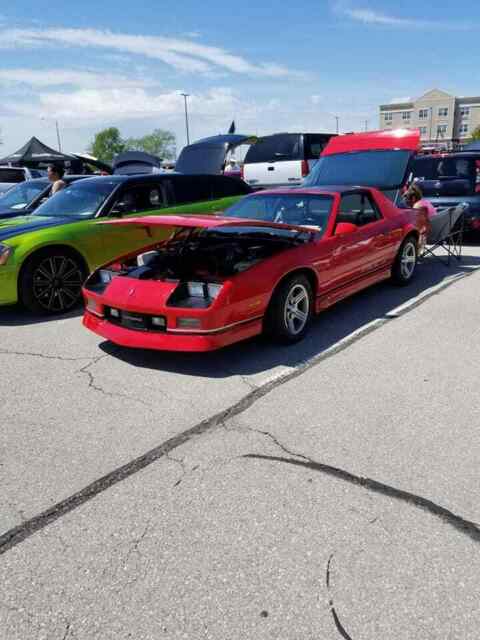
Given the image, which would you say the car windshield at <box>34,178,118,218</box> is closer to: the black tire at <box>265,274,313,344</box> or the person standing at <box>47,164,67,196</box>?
the person standing at <box>47,164,67,196</box>

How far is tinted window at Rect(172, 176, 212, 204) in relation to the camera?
25.0ft

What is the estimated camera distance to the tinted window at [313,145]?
1223 centimetres

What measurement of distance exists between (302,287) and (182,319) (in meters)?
1.31

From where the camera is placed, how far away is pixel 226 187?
27.8 feet

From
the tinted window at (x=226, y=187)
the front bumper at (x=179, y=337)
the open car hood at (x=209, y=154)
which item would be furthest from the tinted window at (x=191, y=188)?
the open car hood at (x=209, y=154)

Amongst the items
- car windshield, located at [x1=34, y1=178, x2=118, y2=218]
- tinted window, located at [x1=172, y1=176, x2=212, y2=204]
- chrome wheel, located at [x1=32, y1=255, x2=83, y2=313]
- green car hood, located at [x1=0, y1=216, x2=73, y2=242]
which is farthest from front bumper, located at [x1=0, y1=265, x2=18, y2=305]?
tinted window, located at [x1=172, y1=176, x2=212, y2=204]

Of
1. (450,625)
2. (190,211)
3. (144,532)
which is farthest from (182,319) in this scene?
(190,211)

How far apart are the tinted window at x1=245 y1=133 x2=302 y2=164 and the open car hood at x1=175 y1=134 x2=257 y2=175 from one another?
0.89 meters

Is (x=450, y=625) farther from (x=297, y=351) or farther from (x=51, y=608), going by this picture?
(x=297, y=351)

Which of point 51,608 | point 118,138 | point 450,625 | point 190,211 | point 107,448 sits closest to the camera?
point 450,625

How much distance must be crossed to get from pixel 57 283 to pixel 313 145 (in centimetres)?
835

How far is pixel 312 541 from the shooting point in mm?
Answer: 2312

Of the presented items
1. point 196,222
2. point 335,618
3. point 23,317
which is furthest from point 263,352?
point 23,317

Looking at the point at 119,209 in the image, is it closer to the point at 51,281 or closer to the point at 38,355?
the point at 51,281
